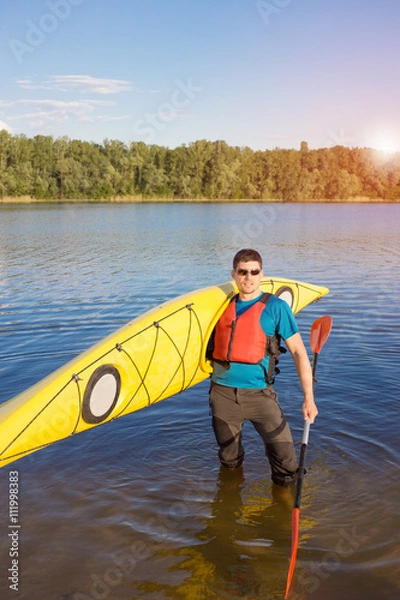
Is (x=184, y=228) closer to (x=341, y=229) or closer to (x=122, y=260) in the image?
(x=341, y=229)

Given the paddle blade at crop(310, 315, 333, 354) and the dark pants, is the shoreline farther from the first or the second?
the dark pants

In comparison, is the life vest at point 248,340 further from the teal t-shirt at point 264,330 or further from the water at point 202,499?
the water at point 202,499

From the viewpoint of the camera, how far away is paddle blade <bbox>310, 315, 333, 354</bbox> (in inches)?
191

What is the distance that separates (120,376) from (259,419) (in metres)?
1.47

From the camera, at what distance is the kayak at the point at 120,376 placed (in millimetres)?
4406

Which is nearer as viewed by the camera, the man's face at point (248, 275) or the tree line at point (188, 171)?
the man's face at point (248, 275)

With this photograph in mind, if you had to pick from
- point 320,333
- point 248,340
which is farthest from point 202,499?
point 320,333

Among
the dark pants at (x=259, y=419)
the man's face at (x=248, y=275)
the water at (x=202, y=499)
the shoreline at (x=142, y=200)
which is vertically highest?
the shoreline at (x=142, y=200)

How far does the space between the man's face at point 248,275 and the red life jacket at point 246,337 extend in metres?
0.12

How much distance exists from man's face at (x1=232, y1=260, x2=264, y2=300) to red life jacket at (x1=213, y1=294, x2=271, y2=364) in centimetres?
12

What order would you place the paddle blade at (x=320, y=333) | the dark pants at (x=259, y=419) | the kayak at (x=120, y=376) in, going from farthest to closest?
the paddle blade at (x=320, y=333) < the kayak at (x=120, y=376) < the dark pants at (x=259, y=419)

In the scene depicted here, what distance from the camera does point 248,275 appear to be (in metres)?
3.94

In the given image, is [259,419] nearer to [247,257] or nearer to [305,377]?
[305,377]

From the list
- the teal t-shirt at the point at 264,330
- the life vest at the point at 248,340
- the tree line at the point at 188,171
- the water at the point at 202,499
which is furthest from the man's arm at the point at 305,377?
the tree line at the point at 188,171
